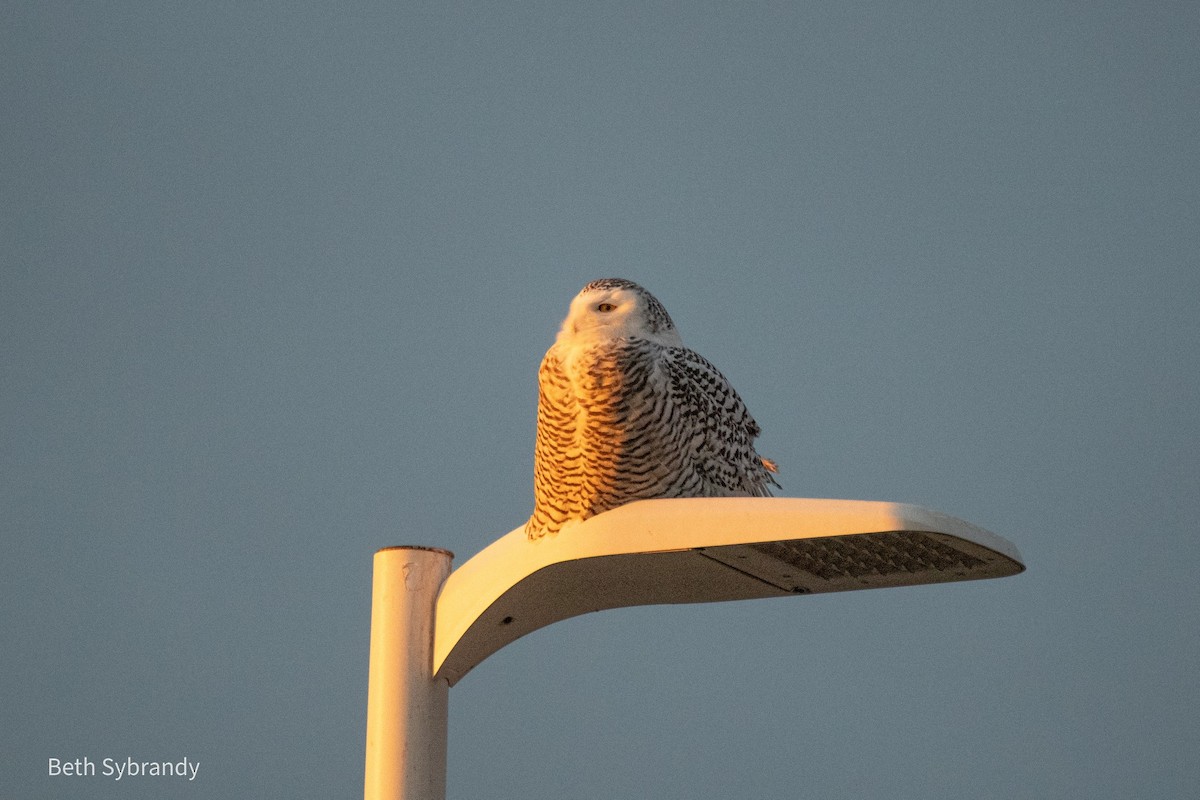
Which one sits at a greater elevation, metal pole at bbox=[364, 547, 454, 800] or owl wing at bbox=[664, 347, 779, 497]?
owl wing at bbox=[664, 347, 779, 497]

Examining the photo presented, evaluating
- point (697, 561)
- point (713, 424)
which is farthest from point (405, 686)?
point (713, 424)

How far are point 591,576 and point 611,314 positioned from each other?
57 centimetres

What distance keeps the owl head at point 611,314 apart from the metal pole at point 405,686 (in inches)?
22.4

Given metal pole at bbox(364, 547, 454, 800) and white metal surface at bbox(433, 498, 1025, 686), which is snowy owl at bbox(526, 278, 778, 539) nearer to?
white metal surface at bbox(433, 498, 1025, 686)

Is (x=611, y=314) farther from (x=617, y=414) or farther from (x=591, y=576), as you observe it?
(x=591, y=576)

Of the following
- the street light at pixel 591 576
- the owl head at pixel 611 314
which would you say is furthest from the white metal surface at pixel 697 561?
the owl head at pixel 611 314

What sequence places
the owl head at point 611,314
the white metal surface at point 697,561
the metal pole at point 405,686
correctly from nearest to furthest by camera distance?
1. the white metal surface at point 697,561
2. the metal pole at point 405,686
3. the owl head at point 611,314

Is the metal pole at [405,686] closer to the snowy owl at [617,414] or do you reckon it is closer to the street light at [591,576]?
the street light at [591,576]

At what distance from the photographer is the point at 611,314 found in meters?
2.81

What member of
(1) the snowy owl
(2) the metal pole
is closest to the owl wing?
(1) the snowy owl

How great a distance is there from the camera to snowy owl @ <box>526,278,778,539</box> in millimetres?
2674

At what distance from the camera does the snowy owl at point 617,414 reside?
2674 millimetres

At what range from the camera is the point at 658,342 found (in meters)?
2.88

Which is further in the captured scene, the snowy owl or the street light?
the snowy owl
